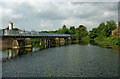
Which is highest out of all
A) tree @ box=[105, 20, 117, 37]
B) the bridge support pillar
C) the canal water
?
tree @ box=[105, 20, 117, 37]

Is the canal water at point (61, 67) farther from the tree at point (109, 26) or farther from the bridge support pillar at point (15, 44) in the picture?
the tree at point (109, 26)

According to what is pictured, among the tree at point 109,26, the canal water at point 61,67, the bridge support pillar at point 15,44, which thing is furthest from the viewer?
the tree at point 109,26

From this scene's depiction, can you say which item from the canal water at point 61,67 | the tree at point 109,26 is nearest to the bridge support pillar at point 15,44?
the canal water at point 61,67

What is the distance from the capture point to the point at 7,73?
40.9ft

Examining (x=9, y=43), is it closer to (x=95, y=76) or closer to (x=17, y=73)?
(x=17, y=73)

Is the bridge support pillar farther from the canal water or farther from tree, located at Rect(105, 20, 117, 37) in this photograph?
tree, located at Rect(105, 20, 117, 37)

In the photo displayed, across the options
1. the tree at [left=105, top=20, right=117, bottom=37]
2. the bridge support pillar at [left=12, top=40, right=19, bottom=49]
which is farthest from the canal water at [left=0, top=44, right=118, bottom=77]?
the tree at [left=105, top=20, right=117, bottom=37]

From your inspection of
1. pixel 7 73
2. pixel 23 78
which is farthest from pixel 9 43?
pixel 23 78

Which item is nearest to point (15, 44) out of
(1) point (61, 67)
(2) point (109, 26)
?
(1) point (61, 67)

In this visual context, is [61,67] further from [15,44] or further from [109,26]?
[109,26]

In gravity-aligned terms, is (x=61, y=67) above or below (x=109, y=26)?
below

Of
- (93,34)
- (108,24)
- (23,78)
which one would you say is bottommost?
(23,78)

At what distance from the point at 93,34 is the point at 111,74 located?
3388 inches

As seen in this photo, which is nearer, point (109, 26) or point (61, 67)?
point (61, 67)
